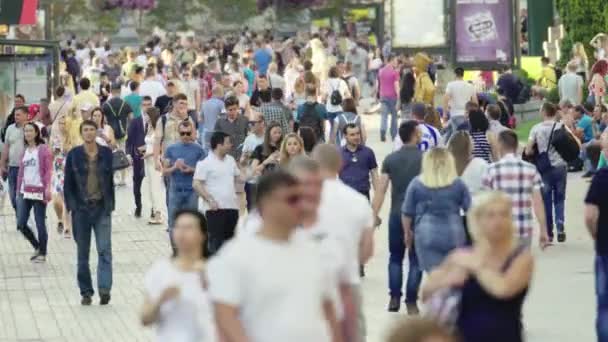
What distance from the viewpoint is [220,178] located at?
17.6 metres

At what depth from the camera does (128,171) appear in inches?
1297

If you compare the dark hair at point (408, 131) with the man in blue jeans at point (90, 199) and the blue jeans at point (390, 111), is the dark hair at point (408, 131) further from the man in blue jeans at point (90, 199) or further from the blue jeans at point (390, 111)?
the blue jeans at point (390, 111)

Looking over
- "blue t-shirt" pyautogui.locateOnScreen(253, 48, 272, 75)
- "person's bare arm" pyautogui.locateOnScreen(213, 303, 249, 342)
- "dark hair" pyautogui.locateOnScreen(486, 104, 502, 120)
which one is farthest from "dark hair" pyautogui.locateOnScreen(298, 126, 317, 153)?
"blue t-shirt" pyautogui.locateOnScreen(253, 48, 272, 75)

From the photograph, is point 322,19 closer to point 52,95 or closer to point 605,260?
point 52,95

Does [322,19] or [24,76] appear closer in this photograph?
[24,76]

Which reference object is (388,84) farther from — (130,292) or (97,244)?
(97,244)

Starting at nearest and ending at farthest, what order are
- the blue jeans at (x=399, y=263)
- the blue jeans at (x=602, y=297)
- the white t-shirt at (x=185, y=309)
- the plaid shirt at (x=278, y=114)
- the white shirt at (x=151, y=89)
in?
the white t-shirt at (x=185, y=309) → the blue jeans at (x=602, y=297) → the blue jeans at (x=399, y=263) → the plaid shirt at (x=278, y=114) → the white shirt at (x=151, y=89)

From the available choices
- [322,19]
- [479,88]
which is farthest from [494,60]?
[322,19]

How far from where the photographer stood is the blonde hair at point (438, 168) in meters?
14.2

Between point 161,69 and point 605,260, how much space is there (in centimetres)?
3944

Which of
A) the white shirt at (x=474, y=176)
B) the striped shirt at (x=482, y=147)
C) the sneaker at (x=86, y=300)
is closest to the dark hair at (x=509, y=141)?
the white shirt at (x=474, y=176)

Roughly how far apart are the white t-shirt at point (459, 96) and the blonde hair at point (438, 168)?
12832mm

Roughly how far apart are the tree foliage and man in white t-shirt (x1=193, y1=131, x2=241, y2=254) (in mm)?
22933

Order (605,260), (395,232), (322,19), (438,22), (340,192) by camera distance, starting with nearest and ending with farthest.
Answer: (340,192) < (605,260) < (395,232) < (438,22) < (322,19)
